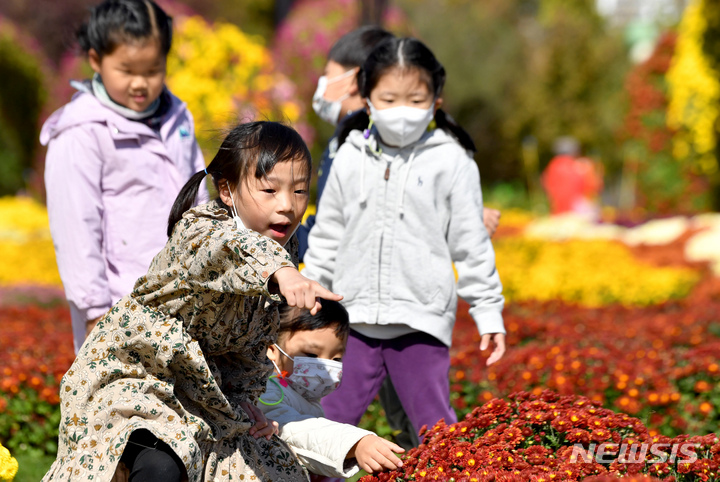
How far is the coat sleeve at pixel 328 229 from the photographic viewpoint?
122 inches

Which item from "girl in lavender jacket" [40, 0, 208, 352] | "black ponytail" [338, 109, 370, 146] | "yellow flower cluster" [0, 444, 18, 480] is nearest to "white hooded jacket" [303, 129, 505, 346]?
"black ponytail" [338, 109, 370, 146]

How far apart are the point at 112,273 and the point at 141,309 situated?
3.16 feet

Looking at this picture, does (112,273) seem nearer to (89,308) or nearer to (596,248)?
(89,308)

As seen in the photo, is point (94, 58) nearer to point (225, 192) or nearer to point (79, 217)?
point (79, 217)

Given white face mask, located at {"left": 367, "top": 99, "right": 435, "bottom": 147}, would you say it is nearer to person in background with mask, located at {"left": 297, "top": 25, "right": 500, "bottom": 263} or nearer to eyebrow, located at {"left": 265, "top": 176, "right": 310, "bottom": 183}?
person in background with mask, located at {"left": 297, "top": 25, "right": 500, "bottom": 263}

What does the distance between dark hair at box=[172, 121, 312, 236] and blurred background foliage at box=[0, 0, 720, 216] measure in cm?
532

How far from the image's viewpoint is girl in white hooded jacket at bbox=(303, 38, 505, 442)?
9.54 ft

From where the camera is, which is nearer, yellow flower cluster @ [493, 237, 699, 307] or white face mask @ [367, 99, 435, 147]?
white face mask @ [367, 99, 435, 147]

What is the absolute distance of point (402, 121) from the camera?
2.87m

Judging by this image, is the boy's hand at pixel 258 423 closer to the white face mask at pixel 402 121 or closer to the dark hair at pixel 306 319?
the dark hair at pixel 306 319

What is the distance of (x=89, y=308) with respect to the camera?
2.82m

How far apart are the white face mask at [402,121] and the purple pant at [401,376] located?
72cm

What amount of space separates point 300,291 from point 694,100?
51.8 feet

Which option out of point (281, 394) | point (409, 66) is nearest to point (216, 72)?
point (409, 66)
